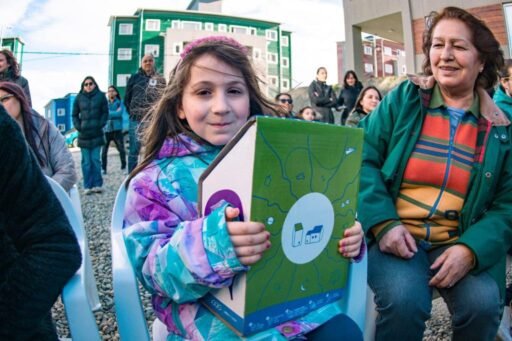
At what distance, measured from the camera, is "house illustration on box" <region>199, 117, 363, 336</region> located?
0.75 metres

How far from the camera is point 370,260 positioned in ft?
4.44

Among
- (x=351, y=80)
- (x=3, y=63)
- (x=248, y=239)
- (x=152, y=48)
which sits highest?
(x=152, y=48)

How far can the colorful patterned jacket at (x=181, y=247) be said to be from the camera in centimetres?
83

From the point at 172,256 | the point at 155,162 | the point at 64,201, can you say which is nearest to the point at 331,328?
the point at 172,256

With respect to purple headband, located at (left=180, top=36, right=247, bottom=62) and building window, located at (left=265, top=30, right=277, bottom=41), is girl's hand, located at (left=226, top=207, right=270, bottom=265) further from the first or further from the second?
building window, located at (left=265, top=30, right=277, bottom=41)

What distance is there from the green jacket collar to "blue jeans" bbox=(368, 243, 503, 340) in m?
0.52

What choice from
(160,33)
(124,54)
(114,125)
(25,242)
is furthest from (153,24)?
(25,242)

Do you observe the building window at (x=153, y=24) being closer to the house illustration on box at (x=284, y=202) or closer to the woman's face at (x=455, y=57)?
the woman's face at (x=455, y=57)

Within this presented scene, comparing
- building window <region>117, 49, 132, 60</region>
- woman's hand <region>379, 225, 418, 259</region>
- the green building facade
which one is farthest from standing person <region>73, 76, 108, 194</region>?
building window <region>117, 49, 132, 60</region>

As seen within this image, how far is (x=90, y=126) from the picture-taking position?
545 centimetres

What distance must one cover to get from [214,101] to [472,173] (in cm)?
88

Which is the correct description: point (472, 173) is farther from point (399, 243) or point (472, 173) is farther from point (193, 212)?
point (193, 212)

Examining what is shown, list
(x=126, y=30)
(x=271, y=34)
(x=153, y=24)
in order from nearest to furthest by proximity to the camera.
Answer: (x=153, y=24), (x=126, y=30), (x=271, y=34)

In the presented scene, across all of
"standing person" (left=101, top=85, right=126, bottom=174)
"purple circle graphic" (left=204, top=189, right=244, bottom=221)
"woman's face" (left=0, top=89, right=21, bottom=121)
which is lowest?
"purple circle graphic" (left=204, top=189, right=244, bottom=221)
